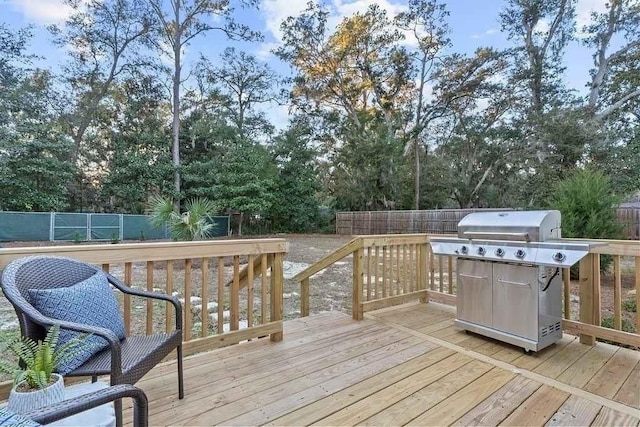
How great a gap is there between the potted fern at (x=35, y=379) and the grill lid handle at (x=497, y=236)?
8.65 ft

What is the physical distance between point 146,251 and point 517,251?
2491 mm

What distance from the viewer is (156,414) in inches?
66.8

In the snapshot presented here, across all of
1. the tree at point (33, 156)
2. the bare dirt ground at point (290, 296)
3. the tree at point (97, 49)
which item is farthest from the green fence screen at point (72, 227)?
the bare dirt ground at point (290, 296)

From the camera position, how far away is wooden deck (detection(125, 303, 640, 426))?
5.58 ft

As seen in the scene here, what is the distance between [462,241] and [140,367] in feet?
7.93

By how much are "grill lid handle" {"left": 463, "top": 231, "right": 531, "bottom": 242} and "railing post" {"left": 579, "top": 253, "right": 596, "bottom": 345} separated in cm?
56

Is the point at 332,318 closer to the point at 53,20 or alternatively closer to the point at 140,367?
the point at 140,367

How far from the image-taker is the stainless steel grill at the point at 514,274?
2.36 metres

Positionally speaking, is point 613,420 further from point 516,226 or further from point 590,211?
point 590,211

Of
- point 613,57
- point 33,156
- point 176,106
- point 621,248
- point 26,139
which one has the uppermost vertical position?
point 613,57

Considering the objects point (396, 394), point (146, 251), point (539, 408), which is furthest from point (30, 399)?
point (539, 408)

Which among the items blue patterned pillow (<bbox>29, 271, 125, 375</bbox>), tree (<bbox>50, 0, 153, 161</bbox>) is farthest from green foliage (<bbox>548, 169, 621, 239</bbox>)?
tree (<bbox>50, 0, 153, 161</bbox>)

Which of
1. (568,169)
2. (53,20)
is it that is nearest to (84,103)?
(53,20)

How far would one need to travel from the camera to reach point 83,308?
4.91 ft
